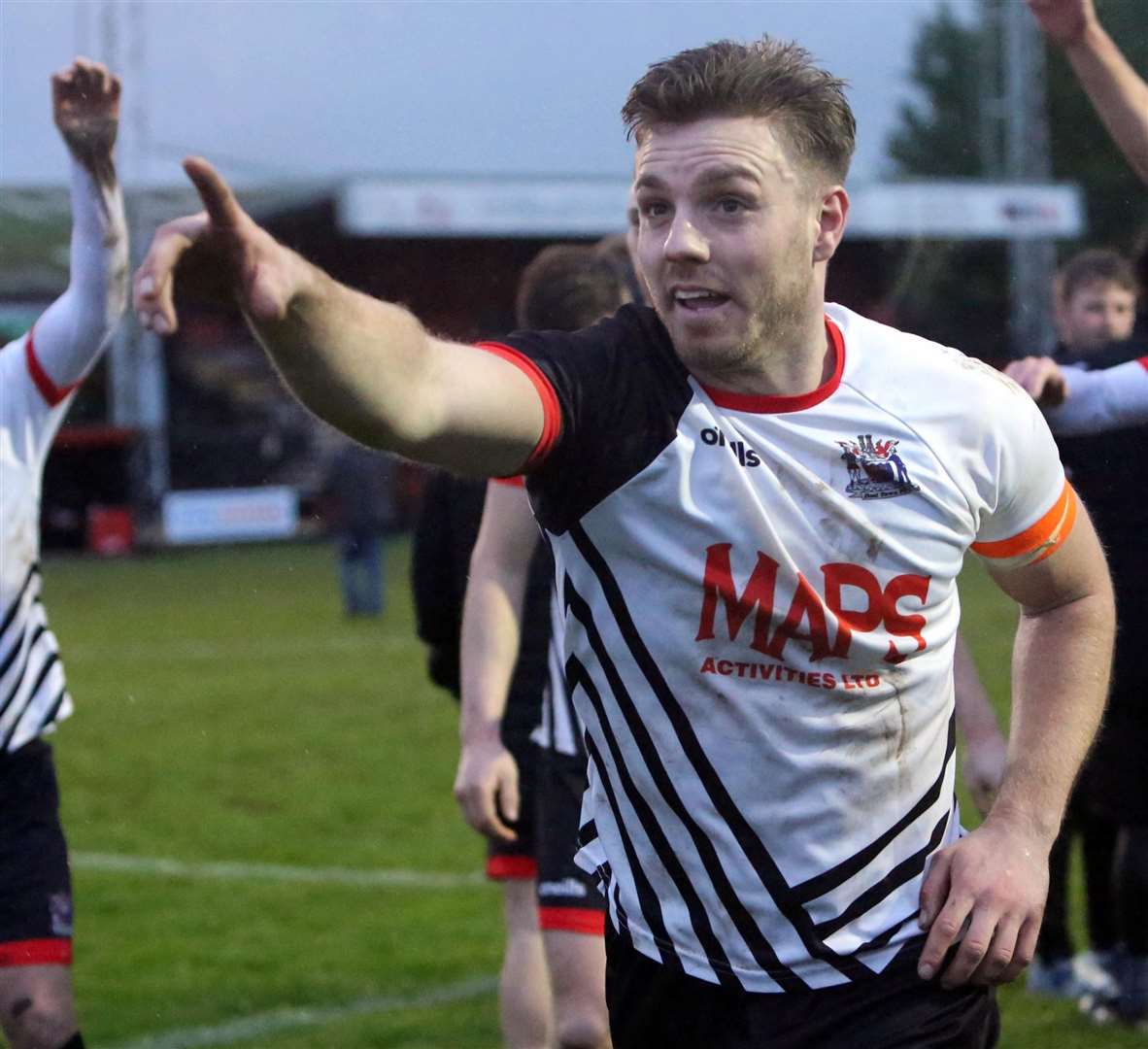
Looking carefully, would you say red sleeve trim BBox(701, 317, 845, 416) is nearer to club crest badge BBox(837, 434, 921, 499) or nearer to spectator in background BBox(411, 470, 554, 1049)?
club crest badge BBox(837, 434, 921, 499)

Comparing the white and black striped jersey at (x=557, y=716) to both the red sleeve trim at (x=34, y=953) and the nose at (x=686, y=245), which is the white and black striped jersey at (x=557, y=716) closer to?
the red sleeve trim at (x=34, y=953)

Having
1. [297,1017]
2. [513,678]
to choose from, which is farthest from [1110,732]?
[297,1017]

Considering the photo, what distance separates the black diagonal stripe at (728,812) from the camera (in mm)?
2793

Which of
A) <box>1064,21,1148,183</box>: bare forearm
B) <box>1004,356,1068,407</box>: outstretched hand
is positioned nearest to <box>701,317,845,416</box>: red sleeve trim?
<box>1004,356,1068,407</box>: outstretched hand

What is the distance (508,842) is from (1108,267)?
2.97 metres

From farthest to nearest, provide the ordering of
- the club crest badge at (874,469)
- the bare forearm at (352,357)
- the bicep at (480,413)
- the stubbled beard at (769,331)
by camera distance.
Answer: the club crest badge at (874,469)
the stubbled beard at (769,331)
the bicep at (480,413)
the bare forearm at (352,357)

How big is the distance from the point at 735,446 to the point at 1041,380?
98 cm

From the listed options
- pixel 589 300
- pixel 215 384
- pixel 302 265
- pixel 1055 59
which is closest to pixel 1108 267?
pixel 589 300

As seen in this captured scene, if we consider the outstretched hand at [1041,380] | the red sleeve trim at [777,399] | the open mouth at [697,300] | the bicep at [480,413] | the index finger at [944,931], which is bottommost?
the index finger at [944,931]

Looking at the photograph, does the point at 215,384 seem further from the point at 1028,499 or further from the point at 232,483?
the point at 1028,499

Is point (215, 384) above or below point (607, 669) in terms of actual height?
below

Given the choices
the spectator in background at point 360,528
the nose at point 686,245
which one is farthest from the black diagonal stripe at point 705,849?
the spectator in background at point 360,528

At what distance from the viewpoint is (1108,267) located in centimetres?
643

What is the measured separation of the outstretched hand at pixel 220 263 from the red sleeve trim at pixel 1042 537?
4.55 feet
